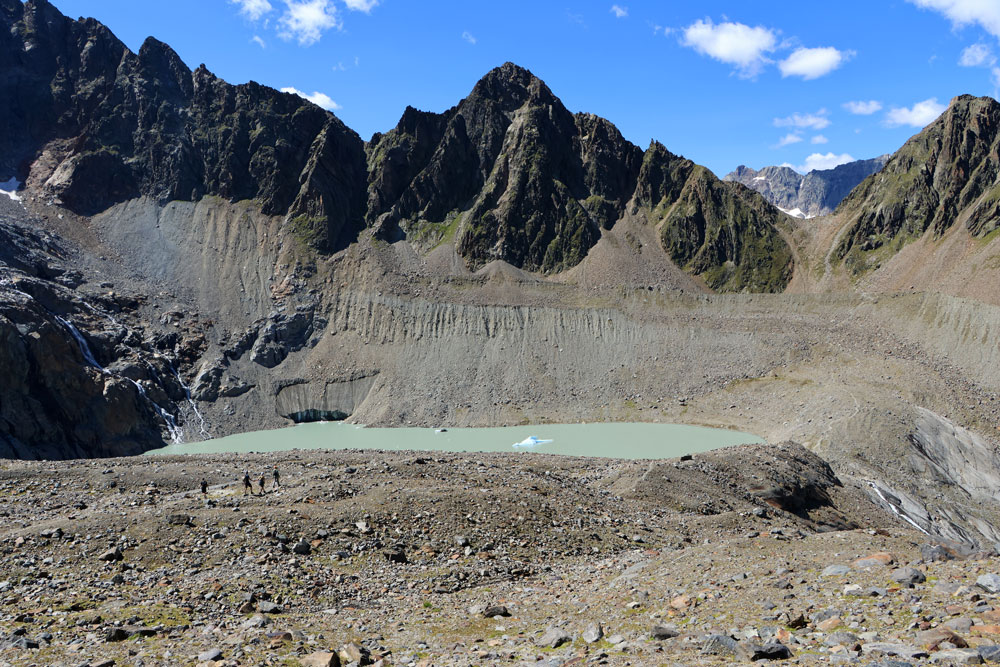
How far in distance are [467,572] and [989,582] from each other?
13504 mm

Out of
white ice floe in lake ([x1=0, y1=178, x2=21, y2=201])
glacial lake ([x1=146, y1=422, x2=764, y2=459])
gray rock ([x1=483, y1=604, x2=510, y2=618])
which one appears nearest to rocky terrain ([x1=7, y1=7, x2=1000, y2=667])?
gray rock ([x1=483, y1=604, x2=510, y2=618])

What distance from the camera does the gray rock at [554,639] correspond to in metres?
14.0

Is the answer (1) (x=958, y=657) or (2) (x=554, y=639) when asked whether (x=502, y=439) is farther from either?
(1) (x=958, y=657)

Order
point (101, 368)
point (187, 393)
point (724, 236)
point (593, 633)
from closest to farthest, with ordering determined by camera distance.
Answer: point (593, 633) → point (101, 368) → point (187, 393) → point (724, 236)

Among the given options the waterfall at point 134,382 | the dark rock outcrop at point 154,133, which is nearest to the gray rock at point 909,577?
the waterfall at point 134,382

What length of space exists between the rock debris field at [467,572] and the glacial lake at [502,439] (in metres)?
27.1

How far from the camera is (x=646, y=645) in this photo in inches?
497

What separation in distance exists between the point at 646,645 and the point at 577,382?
7012 centimetres

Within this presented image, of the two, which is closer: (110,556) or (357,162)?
(110,556)

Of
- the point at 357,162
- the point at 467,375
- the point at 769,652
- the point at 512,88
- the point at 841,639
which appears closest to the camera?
the point at 769,652

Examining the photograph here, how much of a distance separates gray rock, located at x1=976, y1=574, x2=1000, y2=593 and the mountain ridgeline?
95047 mm

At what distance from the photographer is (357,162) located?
11888cm

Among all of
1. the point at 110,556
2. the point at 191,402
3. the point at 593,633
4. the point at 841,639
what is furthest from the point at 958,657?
the point at 191,402

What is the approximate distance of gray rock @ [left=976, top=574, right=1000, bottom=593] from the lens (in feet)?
41.4
